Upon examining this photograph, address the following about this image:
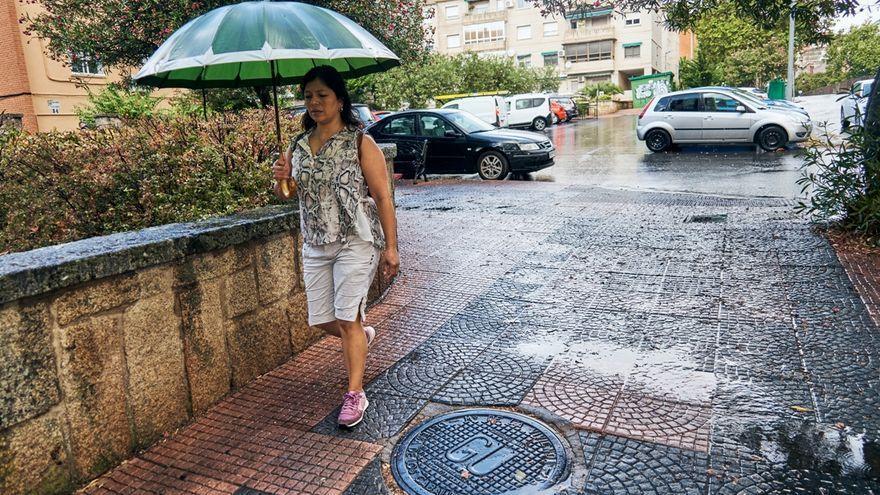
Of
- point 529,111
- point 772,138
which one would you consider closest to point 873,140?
point 772,138

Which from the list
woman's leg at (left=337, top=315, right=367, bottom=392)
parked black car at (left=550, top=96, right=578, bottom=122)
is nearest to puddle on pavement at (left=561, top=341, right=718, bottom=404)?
woman's leg at (left=337, top=315, right=367, bottom=392)

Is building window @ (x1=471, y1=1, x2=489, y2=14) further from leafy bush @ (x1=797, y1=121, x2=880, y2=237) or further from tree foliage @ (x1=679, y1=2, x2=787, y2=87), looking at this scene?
leafy bush @ (x1=797, y1=121, x2=880, y2=237)

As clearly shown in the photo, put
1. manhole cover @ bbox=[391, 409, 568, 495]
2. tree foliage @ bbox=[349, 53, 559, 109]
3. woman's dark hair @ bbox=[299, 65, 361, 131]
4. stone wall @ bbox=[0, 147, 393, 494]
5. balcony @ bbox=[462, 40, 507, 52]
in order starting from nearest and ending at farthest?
1. stone wall @ bbox=[0, 147, 393, 494]
2. manhole cover @ bbox=[391, 409, 568, 495]
3. woman's dark hair @ bbox=[299, 65, 361, 131]
4. tree foliage @ bbox=[349, 53, 559, 109]
5. balcony @ bbox=[462, 40, 507, 52]

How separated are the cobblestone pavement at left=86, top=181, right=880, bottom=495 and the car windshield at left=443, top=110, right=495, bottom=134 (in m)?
7.12

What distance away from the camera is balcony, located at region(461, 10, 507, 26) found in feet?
215

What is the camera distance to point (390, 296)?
5.46 m

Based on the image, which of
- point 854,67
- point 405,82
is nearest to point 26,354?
point 405,82

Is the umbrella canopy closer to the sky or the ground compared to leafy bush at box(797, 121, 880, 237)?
closer to the sky

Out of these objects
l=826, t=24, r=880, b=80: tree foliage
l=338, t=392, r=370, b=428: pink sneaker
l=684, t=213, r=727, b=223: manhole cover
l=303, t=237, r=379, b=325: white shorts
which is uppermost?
l=826, t=24, r=880, b=80: tree foliage

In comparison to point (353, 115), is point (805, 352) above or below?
below

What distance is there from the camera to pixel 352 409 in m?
3.37

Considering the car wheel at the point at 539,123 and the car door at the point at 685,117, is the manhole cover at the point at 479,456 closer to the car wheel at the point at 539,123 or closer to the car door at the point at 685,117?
the car door at the point at 685,117

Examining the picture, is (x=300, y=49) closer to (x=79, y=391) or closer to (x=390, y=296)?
(x=79, y=391)

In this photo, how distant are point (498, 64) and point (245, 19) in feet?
138
